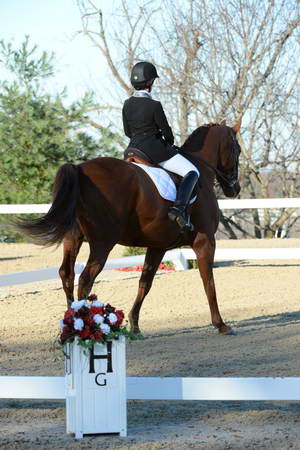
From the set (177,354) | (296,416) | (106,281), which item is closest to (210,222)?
(177,354)

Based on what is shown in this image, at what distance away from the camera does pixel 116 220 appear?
7332 mm

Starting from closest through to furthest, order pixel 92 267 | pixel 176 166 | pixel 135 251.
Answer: pixel 92 267 → pixel 176 166 → pixel 135 251

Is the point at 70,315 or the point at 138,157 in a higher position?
the point at 138,157

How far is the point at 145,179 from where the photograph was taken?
7.55 m

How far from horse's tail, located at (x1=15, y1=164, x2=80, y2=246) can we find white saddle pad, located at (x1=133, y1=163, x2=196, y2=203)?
0.86 metres

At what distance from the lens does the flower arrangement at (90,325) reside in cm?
455

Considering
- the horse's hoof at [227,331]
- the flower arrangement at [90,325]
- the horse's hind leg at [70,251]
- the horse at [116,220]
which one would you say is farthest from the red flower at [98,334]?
the horse's hoof at [227,331]

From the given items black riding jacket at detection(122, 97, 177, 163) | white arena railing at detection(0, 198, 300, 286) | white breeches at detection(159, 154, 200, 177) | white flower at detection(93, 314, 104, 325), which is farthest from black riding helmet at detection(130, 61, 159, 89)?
white arena railing at detection(0, 198, 300, 286)

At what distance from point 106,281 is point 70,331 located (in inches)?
346

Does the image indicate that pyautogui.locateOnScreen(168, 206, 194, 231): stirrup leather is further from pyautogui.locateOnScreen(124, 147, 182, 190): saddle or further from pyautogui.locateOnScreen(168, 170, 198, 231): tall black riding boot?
pyautogui.locateOnScreen(124, 147, 182, 190): saddle

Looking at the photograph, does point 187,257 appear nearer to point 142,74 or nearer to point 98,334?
point 142,74

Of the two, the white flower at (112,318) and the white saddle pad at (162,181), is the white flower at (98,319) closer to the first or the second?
the white flower at (112,318)

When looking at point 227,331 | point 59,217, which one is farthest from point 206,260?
point 59,217

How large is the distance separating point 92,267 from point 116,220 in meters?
0.51
